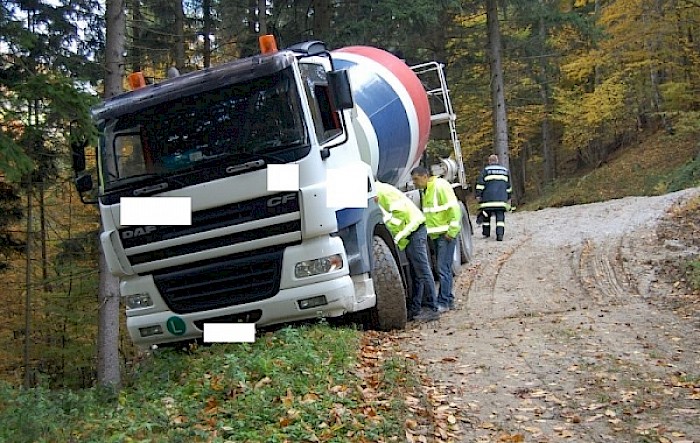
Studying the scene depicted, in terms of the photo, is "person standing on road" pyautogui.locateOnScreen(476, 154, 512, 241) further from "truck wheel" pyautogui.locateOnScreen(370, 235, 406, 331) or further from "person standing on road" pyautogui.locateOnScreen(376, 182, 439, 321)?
"truck wheel" pyautogui.locateOnScreen(370, 235, 406, 331)

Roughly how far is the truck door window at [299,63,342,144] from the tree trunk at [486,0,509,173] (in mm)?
15570

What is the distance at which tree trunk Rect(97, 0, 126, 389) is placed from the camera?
487 inches

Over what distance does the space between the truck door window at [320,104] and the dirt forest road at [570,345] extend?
2.30 m

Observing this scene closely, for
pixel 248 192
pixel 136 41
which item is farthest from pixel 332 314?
pixel 136 41

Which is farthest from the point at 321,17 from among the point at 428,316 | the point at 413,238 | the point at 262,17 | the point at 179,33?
the point at 428,316

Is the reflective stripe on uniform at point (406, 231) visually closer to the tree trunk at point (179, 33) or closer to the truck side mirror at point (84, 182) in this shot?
the truck side mirror at point (84, 182)

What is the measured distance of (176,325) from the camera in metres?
7.59

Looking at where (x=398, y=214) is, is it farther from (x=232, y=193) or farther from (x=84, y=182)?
(x=84, y=182)

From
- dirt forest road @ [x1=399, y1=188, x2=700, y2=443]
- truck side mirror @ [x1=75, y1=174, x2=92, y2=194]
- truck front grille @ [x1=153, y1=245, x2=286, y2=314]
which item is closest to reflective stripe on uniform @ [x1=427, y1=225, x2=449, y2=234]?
dirt forest road @ [x1=399, y1=188, x2=700, y2=443]

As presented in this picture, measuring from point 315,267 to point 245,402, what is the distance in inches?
77.8

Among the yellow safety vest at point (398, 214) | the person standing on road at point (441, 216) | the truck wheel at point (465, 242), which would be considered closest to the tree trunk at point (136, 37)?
the truck wheel at point (465, 242)

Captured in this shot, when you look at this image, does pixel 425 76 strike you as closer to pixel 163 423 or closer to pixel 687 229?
pixel 687 229

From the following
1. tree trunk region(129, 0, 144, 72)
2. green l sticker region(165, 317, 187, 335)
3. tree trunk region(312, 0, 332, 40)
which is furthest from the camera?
tree trunk region(312, 0, 332, 40)

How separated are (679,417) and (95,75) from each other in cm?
1173
